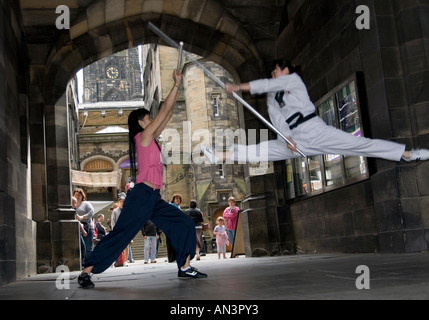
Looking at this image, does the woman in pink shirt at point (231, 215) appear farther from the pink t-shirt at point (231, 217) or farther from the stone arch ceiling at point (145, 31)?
the stone arch ceiling at point (145, 31)

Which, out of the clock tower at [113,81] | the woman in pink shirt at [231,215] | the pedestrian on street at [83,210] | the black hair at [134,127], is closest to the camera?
the black hair at [134,127]

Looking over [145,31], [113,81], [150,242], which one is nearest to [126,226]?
[145,31]

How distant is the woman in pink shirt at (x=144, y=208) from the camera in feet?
15.5

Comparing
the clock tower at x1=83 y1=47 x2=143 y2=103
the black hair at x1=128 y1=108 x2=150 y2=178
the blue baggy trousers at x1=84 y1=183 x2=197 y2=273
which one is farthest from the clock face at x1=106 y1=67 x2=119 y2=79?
the blue baggy trousers at x1=84 y1=183 x2=197 y2=273

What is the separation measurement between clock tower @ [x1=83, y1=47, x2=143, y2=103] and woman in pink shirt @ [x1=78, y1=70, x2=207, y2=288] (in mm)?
91822

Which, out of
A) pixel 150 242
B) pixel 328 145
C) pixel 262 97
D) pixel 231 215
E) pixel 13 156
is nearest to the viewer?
pixel 328 145

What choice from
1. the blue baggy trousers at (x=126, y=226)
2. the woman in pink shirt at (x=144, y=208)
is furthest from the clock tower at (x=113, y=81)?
the blue baggy trousers at (x=126, y=226)

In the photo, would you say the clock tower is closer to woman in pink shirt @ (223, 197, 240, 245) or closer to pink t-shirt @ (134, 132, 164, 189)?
woman in pink shirt @ (223, 197, 240, 245)

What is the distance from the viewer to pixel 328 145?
472 cm

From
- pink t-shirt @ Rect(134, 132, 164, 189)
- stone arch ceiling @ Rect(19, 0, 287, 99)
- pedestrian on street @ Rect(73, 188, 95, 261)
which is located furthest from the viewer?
stone arch ceiling @ Rect(19, 0, 287, 99)

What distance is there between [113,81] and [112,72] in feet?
7.23

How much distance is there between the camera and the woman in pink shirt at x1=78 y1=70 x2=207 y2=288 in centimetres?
471

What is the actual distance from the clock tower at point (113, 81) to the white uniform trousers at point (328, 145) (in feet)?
302

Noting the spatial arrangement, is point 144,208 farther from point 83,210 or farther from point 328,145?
point 83,210
